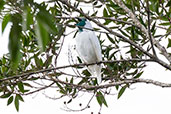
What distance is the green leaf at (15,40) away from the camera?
11.2 inches

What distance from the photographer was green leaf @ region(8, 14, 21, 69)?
0.93ft

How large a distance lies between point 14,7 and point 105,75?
6.86 feet

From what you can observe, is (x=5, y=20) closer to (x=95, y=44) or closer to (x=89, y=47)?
(x=95, y=44)

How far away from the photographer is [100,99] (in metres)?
2.20

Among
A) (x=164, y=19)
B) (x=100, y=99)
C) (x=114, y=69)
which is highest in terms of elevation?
(x=164, y=19)

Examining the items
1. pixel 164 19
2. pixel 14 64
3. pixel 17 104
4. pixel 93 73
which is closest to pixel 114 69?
pixel 93 73

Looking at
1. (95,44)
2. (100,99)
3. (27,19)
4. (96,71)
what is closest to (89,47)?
(95,44)

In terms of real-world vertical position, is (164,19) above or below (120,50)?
above

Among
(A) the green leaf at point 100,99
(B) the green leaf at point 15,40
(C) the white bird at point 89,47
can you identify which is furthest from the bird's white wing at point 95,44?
(B) the green leaf at point 15,40

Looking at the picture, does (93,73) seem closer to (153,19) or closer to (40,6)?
(153,19)

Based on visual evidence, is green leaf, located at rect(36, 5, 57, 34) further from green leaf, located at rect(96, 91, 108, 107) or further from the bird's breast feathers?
the bird's breast feathers

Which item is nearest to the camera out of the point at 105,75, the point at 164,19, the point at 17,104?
the point at 164,19

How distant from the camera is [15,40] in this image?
11.4 inches

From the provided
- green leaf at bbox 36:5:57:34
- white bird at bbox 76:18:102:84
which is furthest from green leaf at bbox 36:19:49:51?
white bird at bbox 76:18:102:84
